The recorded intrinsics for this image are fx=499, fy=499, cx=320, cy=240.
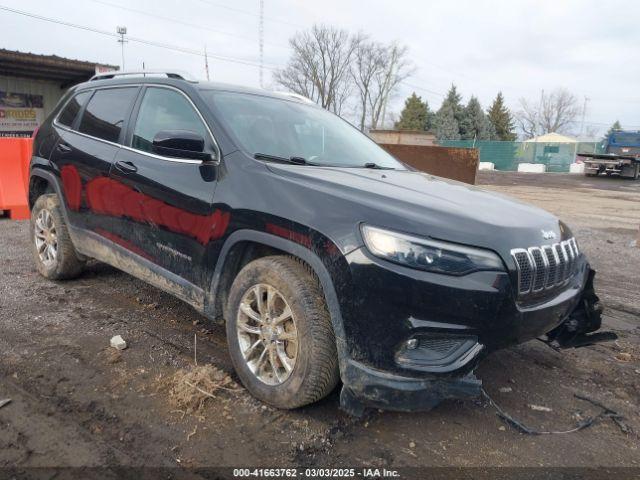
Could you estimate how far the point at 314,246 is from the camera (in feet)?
8.09

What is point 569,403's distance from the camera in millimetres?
3039

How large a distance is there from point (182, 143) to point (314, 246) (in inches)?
44.8

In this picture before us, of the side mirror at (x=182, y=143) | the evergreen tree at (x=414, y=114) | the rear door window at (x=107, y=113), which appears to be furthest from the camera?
the evergreen tree at (x=414, y=114)

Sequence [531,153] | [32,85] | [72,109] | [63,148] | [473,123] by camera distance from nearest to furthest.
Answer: [63,148] → [72,109] → [32,85] → [531,153] → [473,123]

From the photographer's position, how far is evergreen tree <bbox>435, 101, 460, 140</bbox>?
48.7 metres

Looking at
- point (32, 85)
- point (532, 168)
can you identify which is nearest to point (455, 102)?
point (532, 168)

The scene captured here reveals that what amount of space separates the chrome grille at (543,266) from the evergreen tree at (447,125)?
47397 millimetres

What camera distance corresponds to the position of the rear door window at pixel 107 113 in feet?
12.8

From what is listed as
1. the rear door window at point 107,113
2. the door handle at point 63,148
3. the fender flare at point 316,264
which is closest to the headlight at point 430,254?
the fender flare at point 316,264

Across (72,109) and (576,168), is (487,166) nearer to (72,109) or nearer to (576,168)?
(576,168)

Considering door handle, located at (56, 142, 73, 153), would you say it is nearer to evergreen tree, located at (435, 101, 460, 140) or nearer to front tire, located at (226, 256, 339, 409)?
front tire, located at (226, 256, 339, 409)

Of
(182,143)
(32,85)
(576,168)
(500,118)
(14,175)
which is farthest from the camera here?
(500,118)

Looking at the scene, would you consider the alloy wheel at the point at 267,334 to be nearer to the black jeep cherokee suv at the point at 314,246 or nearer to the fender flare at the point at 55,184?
the black jeep cherokee suv at the point at 314,246

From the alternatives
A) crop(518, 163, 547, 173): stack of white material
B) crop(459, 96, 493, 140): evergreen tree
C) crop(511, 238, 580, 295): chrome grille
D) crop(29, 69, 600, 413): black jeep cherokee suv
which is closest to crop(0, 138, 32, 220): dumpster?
crop(29, 69, 600, 413): black jeep cherokee suv
